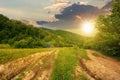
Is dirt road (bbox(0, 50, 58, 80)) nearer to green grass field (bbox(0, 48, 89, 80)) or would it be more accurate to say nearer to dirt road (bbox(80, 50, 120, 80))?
green grass field (bbox(0, 48, 89, 80))

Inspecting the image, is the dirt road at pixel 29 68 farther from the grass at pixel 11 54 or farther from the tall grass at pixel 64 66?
the tall grass at pixel 64 66

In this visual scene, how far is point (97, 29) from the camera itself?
5519 cm

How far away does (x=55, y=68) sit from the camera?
34656mm

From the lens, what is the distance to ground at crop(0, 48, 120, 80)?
33.0 meters

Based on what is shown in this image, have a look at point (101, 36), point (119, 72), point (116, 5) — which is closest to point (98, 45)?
point (101, 36)

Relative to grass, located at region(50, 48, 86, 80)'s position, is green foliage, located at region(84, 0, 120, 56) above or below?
above

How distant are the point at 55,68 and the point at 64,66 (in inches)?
64.5

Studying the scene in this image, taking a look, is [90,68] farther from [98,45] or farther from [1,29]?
[1,29]

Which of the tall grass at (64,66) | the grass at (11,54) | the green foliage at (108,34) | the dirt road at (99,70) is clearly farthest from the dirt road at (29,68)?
the green foliage at (108,34)

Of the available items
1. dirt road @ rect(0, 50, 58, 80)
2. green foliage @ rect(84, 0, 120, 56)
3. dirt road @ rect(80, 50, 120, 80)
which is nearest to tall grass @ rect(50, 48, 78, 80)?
dirt road @ rect(0, 50, 58, 80)

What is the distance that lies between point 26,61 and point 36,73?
180 inches

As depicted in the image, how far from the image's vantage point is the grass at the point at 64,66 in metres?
32.5

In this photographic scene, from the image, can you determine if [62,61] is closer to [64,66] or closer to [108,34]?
[64,66]

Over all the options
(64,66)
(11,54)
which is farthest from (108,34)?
(11,54)
